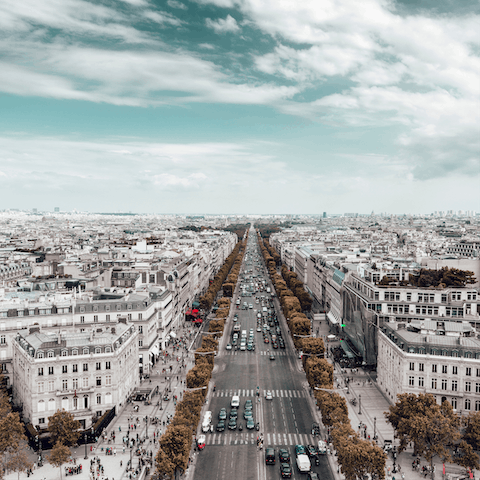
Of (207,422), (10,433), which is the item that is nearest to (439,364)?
(207,422)

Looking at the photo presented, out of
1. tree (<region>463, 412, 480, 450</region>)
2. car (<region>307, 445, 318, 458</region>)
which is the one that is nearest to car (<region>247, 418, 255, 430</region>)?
car (<region>307, 445, 318, 458</region>)

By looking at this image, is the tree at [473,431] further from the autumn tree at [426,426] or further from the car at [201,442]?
the car at [201,442]

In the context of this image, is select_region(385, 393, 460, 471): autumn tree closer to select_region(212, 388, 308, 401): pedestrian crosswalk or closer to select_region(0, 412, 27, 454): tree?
select_region(212, 388, 308, 401): pedestrian crosswalk

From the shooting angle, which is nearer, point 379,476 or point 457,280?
point 379,476

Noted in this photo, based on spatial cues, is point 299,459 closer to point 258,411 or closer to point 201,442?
point 201,442

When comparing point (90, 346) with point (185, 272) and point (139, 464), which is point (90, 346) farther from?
point (185, 272)

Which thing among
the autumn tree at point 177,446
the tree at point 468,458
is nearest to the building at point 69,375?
the autumn tree at point 177,446

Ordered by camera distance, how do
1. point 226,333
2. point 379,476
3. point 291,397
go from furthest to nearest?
1. point 226,333
2. point 291,397
3. point 379,476

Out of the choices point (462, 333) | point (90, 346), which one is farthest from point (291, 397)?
point (90, 346)
